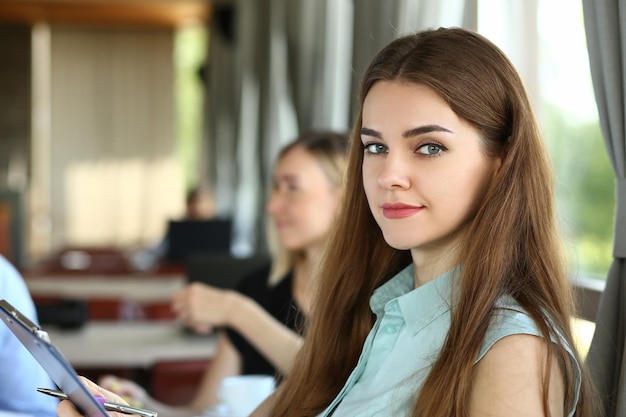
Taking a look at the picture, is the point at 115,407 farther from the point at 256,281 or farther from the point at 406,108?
the point at 256,281

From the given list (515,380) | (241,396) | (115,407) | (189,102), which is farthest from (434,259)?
(189,102)

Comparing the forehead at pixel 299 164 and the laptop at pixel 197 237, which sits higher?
the forehead at pixel 299 164

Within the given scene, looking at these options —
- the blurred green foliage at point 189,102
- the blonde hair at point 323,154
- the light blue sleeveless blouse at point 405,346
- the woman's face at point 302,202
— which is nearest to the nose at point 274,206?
the woman's face at point 302,202

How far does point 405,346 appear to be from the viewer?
1.49 meters

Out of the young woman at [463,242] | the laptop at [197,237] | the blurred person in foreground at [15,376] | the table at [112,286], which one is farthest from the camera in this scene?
the laptop at [197,237]

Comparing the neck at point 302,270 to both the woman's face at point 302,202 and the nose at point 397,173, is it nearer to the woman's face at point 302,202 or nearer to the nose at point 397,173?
the woman's face at point 302,202

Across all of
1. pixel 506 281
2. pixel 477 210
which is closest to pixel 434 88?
pixel 477 210

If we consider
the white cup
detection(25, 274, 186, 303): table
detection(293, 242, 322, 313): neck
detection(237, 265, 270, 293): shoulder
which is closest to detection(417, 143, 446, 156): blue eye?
the white cup

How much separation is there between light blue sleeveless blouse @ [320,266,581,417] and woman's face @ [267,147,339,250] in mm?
1269

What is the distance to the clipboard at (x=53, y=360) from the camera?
1.18 metres

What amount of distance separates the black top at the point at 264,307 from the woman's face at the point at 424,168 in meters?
1.32

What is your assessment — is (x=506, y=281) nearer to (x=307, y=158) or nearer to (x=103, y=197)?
(x=307, y=158)

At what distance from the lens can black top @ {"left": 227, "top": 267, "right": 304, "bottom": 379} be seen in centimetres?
289

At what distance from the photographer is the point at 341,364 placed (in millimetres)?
1734
